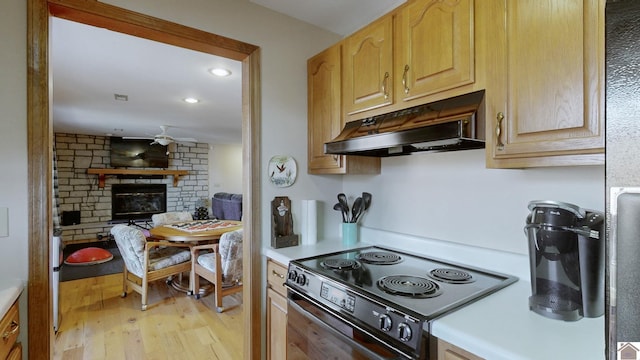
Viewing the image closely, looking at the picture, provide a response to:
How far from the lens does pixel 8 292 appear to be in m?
1.11

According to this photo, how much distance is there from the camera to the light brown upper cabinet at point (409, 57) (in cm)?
122

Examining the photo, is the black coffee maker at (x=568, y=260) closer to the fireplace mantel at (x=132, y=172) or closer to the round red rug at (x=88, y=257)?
the round red rug at (x=88, y=257)

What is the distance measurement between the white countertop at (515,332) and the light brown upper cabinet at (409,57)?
32.7 inches

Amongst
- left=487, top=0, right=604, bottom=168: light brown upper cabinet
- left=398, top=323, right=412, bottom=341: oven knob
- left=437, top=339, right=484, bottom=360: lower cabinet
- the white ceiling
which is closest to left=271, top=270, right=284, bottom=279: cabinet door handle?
left=398, top=323, right=412, bottom=341: oven knob

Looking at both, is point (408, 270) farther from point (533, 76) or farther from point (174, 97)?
point (174, 97)

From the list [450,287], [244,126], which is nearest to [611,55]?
[450,287]

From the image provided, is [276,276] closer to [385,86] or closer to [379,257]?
[379,257]

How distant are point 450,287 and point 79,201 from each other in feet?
25.2

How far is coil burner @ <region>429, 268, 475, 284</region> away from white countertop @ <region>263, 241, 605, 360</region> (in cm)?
17

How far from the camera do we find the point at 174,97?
3.65m

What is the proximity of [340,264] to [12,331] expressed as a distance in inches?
51.4

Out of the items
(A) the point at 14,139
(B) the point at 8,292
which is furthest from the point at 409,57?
(B) the point at 8,292

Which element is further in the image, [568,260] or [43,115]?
[43,115]

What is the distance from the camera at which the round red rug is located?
14.9ft
